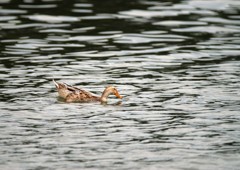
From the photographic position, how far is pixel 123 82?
1686 centimetres

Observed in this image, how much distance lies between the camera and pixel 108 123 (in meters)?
13.2

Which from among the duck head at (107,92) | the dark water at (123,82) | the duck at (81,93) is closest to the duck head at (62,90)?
the duck at (81,93)

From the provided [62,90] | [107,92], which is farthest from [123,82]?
[62,90]

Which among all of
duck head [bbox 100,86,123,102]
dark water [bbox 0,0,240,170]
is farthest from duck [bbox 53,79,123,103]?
dark water [bbox 0,0,240,170]

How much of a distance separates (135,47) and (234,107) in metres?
7.25

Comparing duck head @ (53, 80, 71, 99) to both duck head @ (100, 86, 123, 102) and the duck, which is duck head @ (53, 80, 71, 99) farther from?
duck head @ (100, 86, 123, 102)

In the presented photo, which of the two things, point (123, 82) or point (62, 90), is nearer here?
point (62, 90)

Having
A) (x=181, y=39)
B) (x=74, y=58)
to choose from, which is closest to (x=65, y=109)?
(x=74, y=58)

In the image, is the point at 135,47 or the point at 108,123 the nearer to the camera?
the point at 108,123

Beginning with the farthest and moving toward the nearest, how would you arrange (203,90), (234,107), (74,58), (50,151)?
(74,58), (203,90), (234,107), (50,151)

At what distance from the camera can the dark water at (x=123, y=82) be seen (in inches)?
448

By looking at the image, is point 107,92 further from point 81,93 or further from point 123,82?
point 123,82

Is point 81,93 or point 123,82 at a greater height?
point 81,93

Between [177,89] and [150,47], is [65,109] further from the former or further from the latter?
[150,47]
